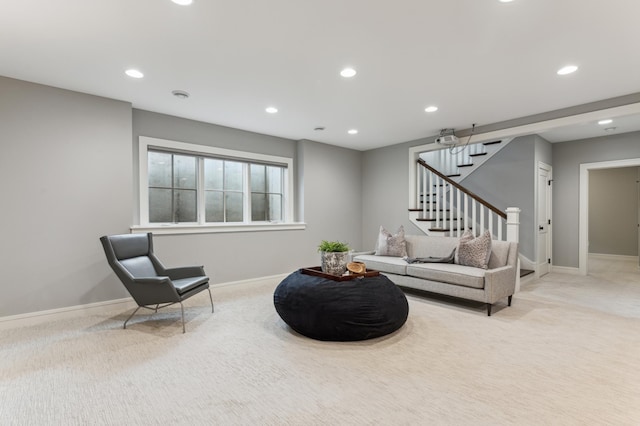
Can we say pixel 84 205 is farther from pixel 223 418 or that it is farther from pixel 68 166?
pixel 223 418

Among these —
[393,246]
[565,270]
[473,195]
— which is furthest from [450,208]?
[565,270]

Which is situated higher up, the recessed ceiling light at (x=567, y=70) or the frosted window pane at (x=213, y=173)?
the recessed ceiling light at (x=567, y=70)

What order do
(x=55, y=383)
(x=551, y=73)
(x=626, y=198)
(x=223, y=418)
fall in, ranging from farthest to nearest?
(x=626, y=198)
(x=551, y=73)
(x=55, y=383)
(x=223, y=418)

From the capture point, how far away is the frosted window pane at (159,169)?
4.30m

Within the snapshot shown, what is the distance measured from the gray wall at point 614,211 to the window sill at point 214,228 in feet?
24.8

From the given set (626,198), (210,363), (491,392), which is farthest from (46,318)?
(626,198)

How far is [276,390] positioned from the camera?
6.67 ft

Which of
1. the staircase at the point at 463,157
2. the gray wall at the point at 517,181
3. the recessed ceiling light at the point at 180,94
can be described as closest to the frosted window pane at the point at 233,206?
the recessed ceiling light at the point at 180,94

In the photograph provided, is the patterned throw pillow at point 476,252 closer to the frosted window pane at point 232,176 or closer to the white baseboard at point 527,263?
the white baseboard at point 527,263

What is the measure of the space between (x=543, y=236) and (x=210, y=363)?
614 centimetres

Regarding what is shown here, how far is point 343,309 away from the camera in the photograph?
8.82 feet

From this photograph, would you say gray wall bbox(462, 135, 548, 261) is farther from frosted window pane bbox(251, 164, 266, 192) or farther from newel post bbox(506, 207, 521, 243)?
frosted window pane bbox(251, 164, 266, 192)

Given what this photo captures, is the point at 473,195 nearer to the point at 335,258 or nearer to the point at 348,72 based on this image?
the point at 335,258

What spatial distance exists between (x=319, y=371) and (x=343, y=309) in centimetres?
57
